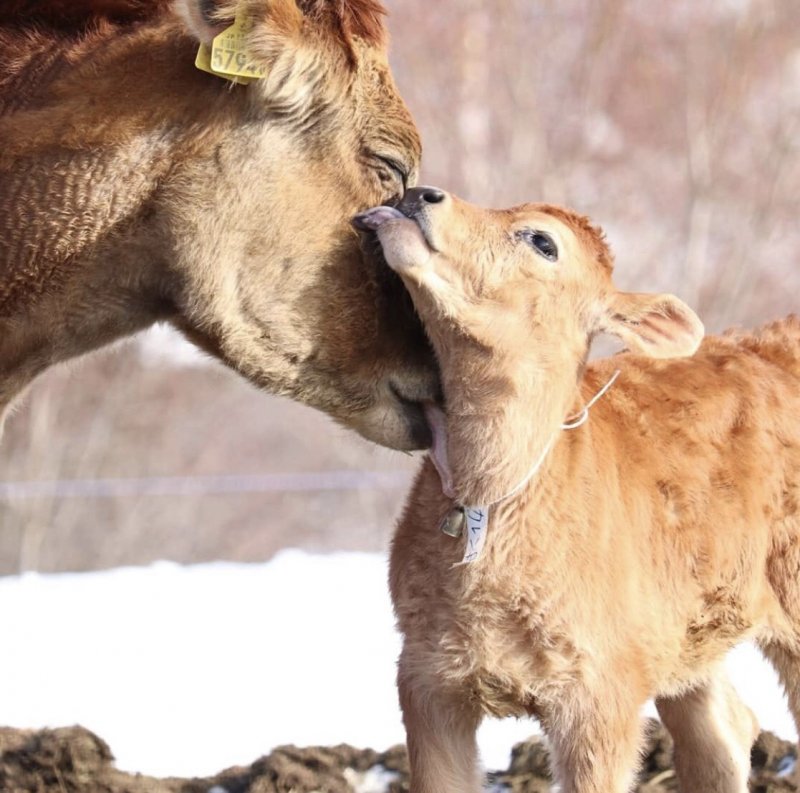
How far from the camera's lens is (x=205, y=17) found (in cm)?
353

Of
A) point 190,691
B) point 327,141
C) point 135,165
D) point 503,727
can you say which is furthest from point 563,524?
point 190,691

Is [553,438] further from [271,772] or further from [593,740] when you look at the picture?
[271,772]

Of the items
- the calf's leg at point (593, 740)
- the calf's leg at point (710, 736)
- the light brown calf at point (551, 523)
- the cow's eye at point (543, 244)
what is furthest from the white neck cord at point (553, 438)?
the calf's leg at point (710, 736)

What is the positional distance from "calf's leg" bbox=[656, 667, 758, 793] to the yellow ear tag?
97.0 inches

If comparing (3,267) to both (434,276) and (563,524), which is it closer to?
(434,276)

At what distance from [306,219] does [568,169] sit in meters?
14.2

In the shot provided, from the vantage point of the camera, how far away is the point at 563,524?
3885 mm

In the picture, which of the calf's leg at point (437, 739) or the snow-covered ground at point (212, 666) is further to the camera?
the snow-covered ground at point (212, 666)

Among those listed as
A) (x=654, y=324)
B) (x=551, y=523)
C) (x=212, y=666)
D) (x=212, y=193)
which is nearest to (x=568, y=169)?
(x=212, y=666)

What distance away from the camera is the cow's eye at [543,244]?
395 cm

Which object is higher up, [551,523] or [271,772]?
[551,523]

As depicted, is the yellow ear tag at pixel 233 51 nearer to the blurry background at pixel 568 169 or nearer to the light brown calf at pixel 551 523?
the light brown calf at pixel 551 523

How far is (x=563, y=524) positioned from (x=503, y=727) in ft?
6.44

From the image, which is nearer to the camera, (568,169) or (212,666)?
(212,666)
